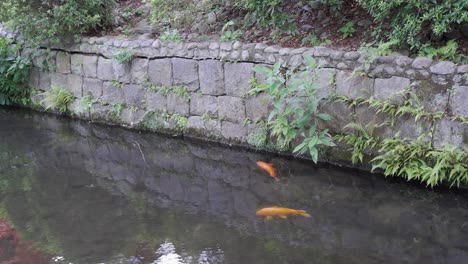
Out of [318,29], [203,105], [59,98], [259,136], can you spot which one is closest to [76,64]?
[59,98]

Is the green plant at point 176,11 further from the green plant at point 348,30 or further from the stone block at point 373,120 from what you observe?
the stone block at point 373,120

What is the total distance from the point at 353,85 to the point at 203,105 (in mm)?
2318

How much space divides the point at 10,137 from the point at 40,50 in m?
1.96

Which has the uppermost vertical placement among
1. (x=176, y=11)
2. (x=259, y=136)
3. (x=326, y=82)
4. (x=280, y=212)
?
(x=176, y=11)

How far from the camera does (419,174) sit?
5.80 m

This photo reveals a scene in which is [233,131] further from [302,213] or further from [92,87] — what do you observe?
[92,87]

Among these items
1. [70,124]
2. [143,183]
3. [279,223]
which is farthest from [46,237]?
[70,124]

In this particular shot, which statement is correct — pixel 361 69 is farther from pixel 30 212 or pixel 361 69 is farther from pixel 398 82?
pixel 30 212

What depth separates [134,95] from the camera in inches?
335

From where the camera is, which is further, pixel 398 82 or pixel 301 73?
pixel 301 73

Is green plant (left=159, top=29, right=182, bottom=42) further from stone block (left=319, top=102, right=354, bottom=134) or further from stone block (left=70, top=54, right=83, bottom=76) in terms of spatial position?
stone block (left=319, top=102, right=354, bottom=134)

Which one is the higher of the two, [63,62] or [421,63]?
[421,63]

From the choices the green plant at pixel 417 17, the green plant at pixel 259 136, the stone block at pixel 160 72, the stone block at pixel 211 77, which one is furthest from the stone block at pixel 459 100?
the stone block at pixel 160 72

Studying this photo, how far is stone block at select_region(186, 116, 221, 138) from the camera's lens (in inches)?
304
